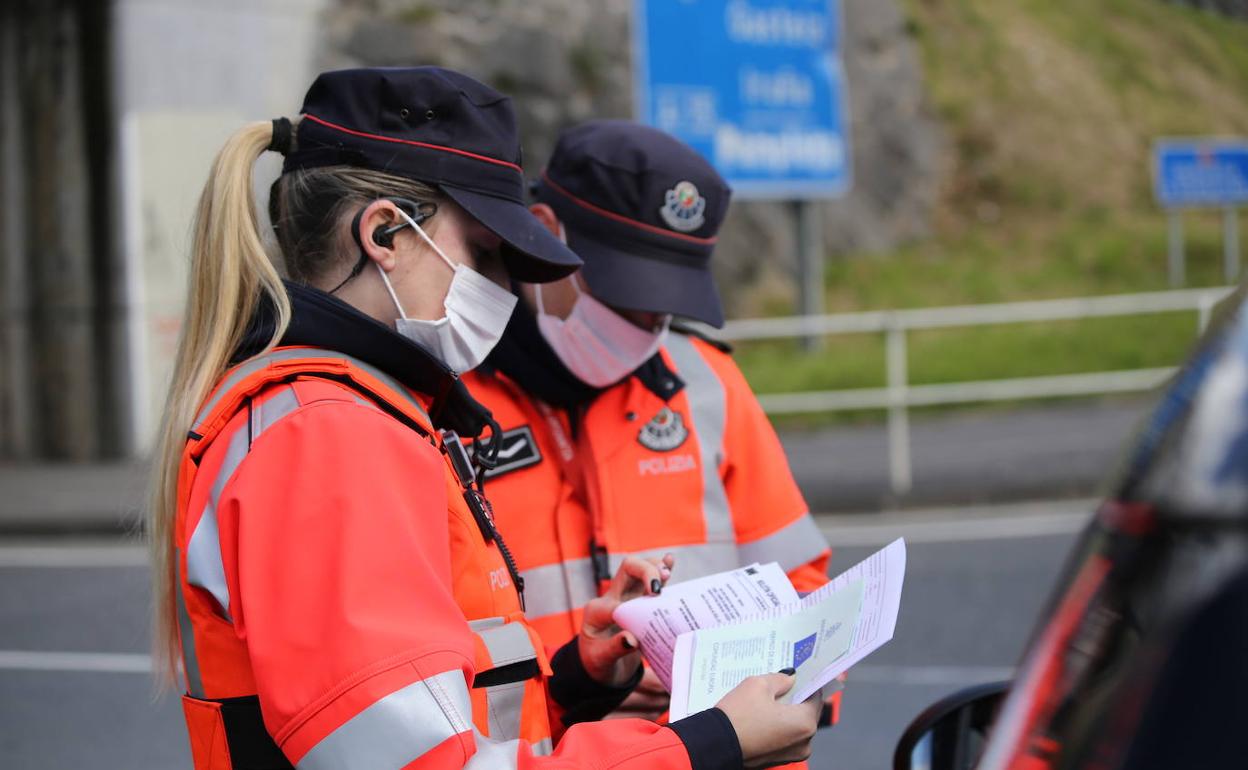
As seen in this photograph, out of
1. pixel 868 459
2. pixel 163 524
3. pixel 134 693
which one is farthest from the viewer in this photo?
pixel 868 459

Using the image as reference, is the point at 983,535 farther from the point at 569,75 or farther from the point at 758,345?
the point at 569,75

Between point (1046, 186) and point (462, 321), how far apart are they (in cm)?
2008

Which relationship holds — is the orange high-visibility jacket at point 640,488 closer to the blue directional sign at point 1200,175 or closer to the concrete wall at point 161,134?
the concrete wall at point 161,134

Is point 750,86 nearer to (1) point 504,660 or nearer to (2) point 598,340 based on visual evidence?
(2) point 598,340

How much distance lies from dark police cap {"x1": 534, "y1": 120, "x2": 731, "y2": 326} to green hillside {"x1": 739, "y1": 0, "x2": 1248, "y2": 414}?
34.6 ft

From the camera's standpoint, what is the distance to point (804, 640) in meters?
1.94

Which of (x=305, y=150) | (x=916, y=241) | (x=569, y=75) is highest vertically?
(x=569, y=75)

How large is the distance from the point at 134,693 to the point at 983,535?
5.12 m

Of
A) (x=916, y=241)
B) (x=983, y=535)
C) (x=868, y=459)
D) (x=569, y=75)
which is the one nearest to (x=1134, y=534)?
(x=983, y=535)

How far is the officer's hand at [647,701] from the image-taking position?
2383 millimetres

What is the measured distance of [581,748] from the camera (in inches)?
65.2

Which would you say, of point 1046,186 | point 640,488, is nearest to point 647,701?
point 640,488

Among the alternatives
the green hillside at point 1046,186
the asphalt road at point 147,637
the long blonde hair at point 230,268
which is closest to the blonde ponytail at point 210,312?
the long blonde hair at point 230,268

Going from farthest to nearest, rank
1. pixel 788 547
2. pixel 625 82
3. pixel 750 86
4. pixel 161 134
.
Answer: pixel 625 82
pixel 161 134
pixel 750 86
pixel 788 547
